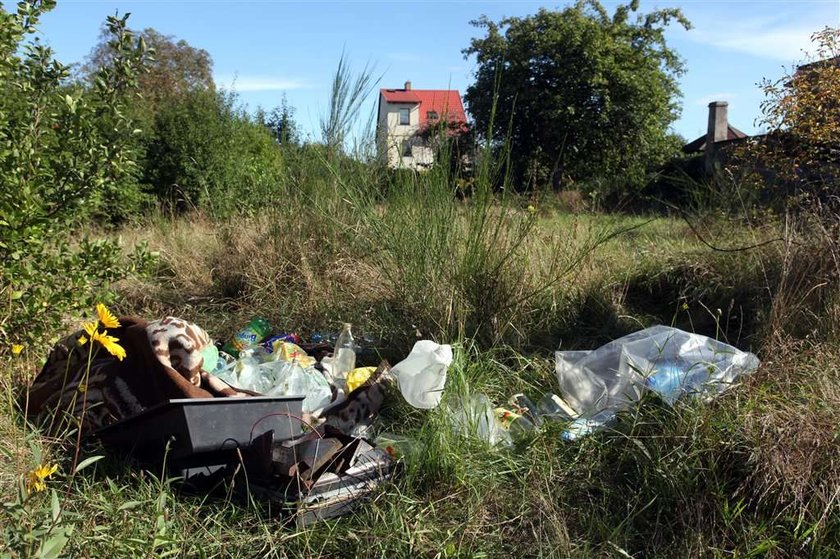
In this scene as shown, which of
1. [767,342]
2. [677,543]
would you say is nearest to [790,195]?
[767,342]

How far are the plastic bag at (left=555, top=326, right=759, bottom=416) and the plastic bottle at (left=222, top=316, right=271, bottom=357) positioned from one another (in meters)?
1.68

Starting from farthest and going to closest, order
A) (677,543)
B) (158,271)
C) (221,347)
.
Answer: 1. (158,271)
2. (221,347)
3. (677,543)

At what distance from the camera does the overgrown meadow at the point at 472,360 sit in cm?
212

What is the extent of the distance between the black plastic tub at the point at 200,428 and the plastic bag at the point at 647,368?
130 cm

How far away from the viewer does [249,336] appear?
3842 millimetres

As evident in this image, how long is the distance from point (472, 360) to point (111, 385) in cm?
167

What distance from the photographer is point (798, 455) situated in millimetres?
2205

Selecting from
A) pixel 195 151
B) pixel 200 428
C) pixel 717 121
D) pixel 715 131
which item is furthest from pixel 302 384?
pixel 717 121

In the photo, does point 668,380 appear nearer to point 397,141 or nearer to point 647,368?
point 647,368

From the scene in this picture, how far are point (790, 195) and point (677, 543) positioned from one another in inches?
139

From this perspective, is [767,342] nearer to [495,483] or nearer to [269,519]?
[495,483]

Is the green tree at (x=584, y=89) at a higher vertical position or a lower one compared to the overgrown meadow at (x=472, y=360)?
higher

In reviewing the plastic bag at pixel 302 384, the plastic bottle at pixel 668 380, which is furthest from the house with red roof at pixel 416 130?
the plastic bottle at pixel 668 380

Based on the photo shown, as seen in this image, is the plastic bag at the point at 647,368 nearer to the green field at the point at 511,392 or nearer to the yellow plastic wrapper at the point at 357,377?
the green field at the point at 511,392
